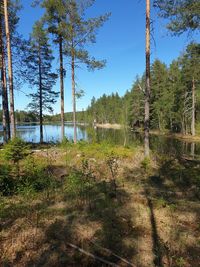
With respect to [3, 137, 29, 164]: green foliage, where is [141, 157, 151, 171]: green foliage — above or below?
below

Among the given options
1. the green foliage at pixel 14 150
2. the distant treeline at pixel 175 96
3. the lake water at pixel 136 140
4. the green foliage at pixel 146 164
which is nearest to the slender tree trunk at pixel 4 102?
the lake water at pixel 136 140

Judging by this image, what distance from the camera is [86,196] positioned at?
6.59 metres

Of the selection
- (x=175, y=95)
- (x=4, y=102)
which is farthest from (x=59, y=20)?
(x=175, y=95)

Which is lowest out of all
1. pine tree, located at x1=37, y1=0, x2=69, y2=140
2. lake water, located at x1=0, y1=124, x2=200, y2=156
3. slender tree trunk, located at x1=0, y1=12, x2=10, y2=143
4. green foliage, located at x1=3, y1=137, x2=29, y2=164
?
lake water, located at x1=0, y1=124, x2=200, y2=156

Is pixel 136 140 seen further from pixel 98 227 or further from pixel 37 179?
pixel 98 227

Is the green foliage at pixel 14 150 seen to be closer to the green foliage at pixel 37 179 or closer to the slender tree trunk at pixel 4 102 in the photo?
the green foliage at pixel 37 179

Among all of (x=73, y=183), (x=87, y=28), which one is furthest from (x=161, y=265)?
(x=87, y=28)

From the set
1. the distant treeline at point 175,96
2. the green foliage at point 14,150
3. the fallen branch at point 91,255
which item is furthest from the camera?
the distant treeline at point 175,96

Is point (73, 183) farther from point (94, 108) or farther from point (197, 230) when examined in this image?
point (94, 108)

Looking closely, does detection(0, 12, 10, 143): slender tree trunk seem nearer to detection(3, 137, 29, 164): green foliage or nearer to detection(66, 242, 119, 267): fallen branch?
detection(3, 137, 29, 164): green foliage

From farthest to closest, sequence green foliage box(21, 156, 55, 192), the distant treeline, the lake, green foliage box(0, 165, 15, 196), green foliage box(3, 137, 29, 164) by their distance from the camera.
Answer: the distant treeline < the lake < green foliage box(3, 137, 29, 164) < green foliage box(21, 156, 55, 192) < green foliage box(0, 165, 15, 196)

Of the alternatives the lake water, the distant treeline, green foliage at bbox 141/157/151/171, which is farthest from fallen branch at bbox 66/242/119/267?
the distant treeline

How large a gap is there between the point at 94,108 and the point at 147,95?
3865 inches

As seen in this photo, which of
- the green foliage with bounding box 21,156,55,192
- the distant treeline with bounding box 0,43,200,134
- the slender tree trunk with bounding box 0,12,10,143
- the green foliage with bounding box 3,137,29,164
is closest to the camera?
the green foliage with bounding box 21,156,55,192
